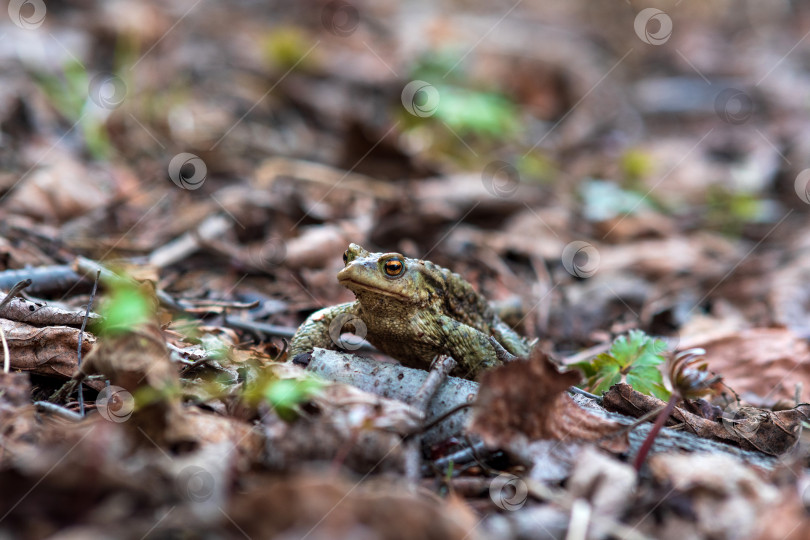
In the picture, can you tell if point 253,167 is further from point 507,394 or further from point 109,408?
point 507,394

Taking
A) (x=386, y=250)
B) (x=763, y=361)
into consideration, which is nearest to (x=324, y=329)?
(x=386, y=250)

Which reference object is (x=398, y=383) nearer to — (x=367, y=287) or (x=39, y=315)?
(x=367, y=287)

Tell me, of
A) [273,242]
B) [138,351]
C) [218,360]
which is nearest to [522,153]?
[273,242]

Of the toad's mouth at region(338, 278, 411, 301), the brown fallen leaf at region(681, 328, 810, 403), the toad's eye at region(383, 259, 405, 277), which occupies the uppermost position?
the toad's eye at region(383, 259, 405, 277)

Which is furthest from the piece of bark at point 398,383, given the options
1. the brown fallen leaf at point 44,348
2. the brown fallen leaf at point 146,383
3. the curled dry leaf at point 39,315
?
the curled dry leaf at point 39,315

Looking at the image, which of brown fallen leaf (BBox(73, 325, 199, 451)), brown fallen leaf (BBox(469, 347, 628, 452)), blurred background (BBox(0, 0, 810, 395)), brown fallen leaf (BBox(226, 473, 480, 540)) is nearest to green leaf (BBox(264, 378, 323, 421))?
brown fallen leaf (BBox(73, 325, 199, 451))

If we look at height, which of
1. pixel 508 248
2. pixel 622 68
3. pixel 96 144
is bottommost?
pixel 508 248

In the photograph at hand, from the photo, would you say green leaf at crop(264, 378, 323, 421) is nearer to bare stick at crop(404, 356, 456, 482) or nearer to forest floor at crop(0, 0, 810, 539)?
forest floor at crop(0, 0, 810, 539)
